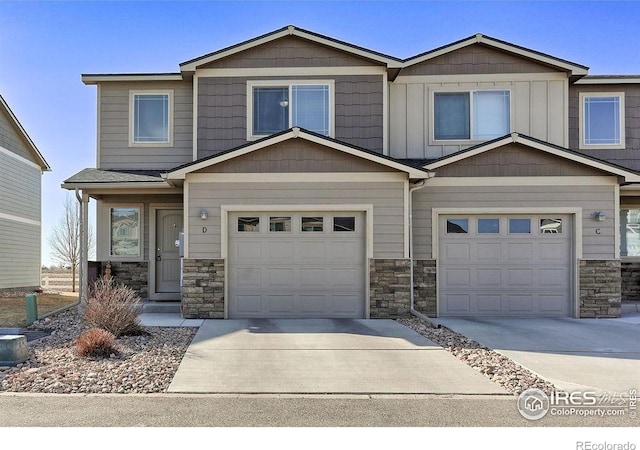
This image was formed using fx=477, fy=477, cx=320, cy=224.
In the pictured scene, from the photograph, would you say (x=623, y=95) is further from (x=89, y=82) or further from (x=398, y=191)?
(x=89, y=82)

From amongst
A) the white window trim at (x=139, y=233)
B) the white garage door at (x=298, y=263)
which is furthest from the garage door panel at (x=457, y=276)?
the white window trim at (x=139, y=233)

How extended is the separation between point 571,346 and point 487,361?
6.53ft

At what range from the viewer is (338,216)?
10.4m

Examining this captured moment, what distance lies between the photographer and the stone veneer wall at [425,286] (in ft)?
35.6

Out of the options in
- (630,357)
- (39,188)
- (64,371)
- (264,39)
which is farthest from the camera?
(39,188)

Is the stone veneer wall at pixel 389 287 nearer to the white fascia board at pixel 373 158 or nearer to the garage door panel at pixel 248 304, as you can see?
the white fascia board at pixel 373 158

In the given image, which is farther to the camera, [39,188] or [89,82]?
[39,188]

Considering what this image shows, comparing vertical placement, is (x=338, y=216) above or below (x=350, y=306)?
above

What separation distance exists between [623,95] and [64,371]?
45.7ft

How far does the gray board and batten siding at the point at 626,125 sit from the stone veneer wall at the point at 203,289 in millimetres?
9465

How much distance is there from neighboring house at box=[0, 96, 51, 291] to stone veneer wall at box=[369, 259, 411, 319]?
14.3 meters

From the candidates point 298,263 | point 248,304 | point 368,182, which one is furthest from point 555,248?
point 248,304

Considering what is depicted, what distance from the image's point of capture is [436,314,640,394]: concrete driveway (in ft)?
19.9

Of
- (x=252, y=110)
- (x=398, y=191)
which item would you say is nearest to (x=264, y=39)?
(x=252, y=110)
